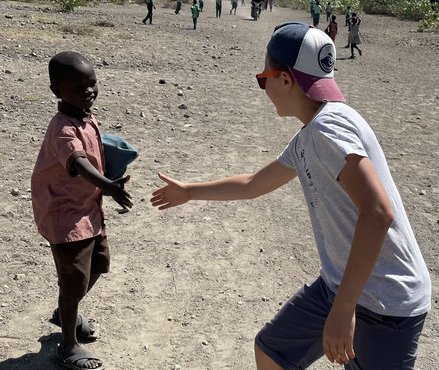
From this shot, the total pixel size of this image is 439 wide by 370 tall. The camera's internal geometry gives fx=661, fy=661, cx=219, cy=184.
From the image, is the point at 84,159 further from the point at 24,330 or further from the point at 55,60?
the point at 24,330

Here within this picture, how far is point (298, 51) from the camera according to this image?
2.14m

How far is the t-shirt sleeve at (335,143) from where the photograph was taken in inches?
76.8

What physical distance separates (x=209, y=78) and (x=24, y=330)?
868 centimetres

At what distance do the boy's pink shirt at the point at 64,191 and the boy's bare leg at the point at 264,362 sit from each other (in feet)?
3.41

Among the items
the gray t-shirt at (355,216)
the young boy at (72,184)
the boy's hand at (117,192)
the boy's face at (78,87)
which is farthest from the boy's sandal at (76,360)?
the gray t-shirt at (355,216)

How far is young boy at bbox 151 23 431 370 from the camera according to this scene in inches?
75.7

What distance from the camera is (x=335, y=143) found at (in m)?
1.98

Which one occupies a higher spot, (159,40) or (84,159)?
(84,159)

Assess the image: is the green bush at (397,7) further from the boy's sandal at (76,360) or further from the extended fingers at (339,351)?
the extended fingers at (339,351)

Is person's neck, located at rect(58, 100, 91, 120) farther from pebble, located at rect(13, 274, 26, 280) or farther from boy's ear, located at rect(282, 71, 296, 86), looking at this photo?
pebble, located at rect(13, 274, 26, 280)

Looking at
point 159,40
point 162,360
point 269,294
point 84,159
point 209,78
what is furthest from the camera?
point 159,40

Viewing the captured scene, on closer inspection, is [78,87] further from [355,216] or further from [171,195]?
[355,216]

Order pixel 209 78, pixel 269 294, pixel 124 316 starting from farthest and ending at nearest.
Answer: pixel 209 78, pixel 269 294, pixel 124 316

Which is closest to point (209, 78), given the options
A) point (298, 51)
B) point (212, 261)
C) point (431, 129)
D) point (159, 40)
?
point (431, 129)
